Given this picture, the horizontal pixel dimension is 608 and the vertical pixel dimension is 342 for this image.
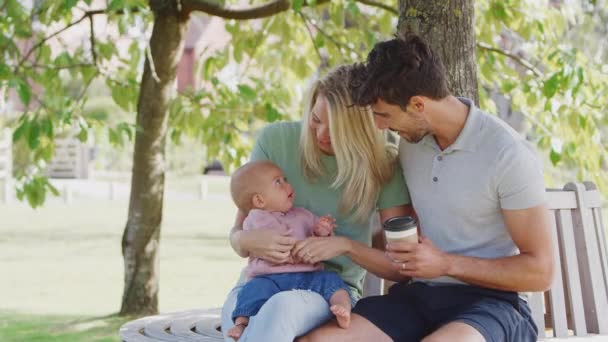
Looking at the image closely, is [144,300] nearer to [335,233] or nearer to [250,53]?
[250,53]

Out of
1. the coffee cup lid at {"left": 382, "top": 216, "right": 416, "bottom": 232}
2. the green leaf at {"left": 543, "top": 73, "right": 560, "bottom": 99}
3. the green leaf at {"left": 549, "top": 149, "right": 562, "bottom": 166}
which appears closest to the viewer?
the coffee cup lid at {"left": 382, "top": 216, "right": 416, "bottom": 232}

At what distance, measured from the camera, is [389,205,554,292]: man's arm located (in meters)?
2.80

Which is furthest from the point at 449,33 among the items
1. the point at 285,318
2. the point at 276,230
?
the point at 285,318

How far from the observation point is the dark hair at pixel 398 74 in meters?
2.84

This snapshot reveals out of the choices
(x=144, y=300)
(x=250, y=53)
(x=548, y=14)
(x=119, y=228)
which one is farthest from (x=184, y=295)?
(x=119, y=228)

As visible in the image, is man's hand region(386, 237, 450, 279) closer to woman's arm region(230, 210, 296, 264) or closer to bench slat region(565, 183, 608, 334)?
woman's arm region(230, 210, 296, 264)

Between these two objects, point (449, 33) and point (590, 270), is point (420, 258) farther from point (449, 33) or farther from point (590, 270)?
point (449, 33)

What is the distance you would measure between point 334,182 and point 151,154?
336 cm

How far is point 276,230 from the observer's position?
301cm

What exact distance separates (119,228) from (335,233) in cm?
1234

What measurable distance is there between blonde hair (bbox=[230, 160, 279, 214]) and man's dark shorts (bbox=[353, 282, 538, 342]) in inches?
19.8

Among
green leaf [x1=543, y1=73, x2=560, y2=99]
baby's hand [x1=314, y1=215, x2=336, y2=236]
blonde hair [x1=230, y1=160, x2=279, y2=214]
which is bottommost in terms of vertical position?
baby's hand [x1=314, y1=215, x2=336, y2=236]

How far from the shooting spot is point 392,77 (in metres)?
2.84

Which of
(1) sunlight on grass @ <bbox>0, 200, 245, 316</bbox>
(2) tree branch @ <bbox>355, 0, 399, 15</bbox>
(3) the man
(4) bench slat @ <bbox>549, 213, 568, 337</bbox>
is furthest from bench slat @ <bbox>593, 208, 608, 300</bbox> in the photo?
(1) sunlight on grass @ <bbox>0, 200, 245, 316</bbox>
